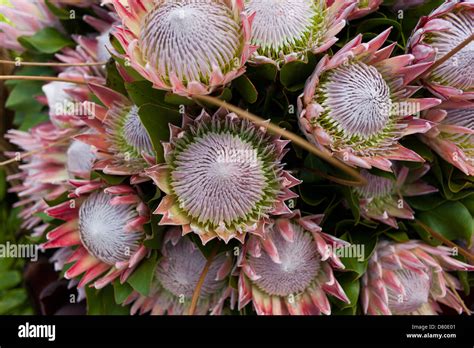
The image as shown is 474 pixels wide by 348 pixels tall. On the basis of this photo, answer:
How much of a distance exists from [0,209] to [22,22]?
0.66m

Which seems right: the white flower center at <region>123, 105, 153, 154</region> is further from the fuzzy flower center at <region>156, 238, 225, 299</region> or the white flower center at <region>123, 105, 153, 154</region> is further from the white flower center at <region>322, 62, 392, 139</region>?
the white flower center at <region>322, 62, 392, 139</region>

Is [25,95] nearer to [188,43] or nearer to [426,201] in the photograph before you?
[188,43]

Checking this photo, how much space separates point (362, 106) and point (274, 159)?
0.22 m

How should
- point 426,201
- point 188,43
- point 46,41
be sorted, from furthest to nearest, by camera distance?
point 46,41, point 426,201, point 188,43

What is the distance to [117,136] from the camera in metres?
1.29

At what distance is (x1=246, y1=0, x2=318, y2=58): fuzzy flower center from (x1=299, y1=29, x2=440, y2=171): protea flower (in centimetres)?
9

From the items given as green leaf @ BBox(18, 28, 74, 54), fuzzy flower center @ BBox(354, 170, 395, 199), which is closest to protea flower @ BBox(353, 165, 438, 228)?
fuzzy flower center @ BBox(354, 170, 395, 199)

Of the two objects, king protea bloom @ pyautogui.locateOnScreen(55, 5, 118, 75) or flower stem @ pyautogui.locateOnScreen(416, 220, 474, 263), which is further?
king protea bloom @ pyautogui.locateOnScreen(55, 5, 118, 75)

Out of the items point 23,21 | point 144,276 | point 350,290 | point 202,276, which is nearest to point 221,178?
point 202,276

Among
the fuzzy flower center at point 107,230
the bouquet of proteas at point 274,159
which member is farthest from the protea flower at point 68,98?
the fuzzy flower center at point 107,230

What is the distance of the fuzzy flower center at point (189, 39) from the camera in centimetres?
104

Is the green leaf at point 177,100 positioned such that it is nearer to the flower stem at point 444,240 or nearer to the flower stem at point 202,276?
the flower stem at point 202,276

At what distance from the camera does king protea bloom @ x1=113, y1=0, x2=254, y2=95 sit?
1035mm

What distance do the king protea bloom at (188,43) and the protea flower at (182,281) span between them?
405 mm
